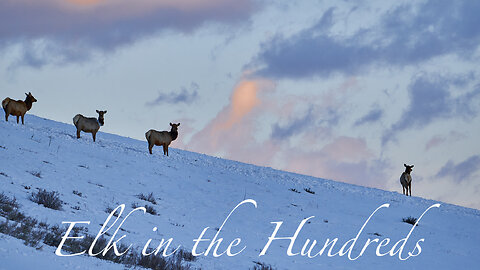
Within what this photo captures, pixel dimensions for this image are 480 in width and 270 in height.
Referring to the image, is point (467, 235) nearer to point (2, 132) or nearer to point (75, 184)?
point (75, 184)

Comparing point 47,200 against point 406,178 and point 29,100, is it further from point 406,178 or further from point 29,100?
point 406,178

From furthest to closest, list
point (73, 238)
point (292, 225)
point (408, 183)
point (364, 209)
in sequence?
point (408, 183)
point (364, 209)
point (292, 225)
point (73, 238)

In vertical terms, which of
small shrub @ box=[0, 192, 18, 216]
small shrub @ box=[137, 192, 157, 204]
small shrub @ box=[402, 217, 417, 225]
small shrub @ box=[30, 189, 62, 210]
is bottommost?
small shrub @ box=[0, 192, 18, 216]

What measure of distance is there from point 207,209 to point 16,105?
1569 cm

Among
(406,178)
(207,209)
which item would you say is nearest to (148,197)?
(207,209)

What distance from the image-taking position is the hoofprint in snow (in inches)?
537

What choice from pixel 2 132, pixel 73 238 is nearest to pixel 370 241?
pixel 73 238

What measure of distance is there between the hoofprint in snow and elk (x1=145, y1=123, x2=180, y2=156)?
1.20 m

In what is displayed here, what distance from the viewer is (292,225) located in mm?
20234

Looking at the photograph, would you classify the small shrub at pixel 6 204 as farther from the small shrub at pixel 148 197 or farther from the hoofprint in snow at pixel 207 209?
the small shrub at pixel 148 197

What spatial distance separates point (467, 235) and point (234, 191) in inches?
436

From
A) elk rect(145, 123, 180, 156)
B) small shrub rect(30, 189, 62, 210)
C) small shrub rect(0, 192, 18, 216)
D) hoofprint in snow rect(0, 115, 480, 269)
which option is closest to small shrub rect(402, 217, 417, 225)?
hoofprint in snow rect(0, 115, 480, 269)

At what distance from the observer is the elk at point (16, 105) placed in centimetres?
2991

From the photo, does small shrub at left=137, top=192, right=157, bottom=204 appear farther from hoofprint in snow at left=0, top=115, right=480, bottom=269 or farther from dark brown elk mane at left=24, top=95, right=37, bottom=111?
dark brown elk mane at left=24, top=95, right=37, bottom=111
